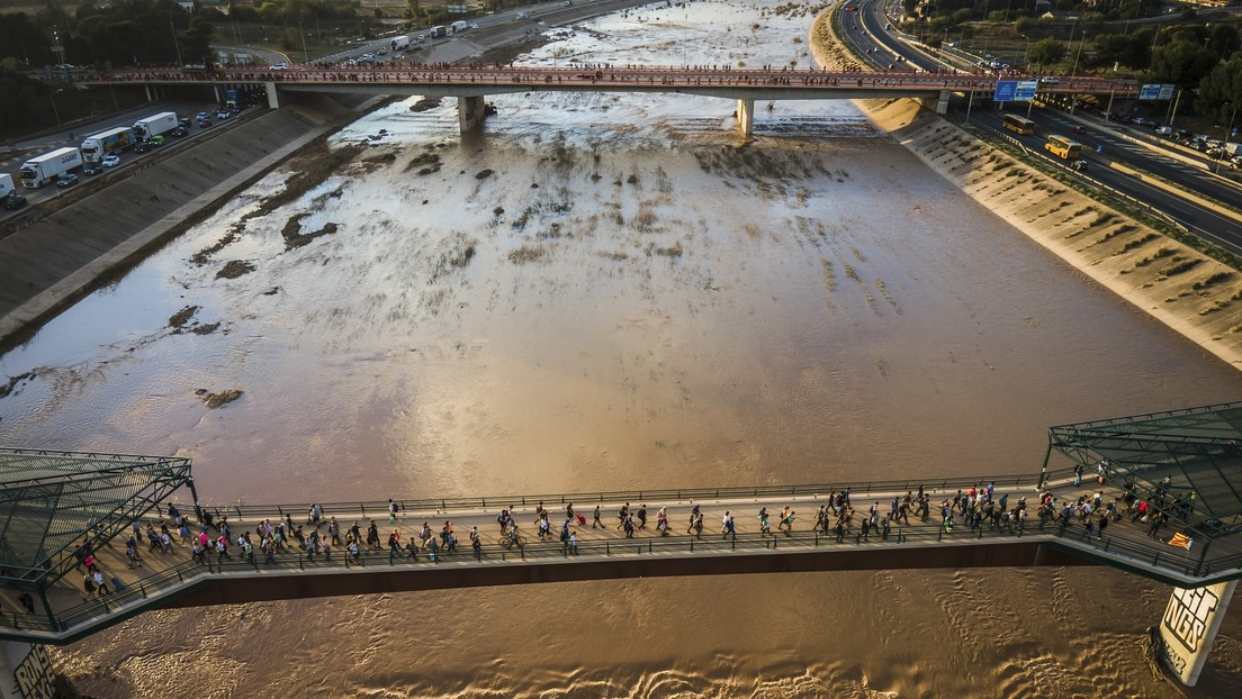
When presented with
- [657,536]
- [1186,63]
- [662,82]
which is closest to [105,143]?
[662,82]

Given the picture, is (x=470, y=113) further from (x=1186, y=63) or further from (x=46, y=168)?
(x=1186, y=63)

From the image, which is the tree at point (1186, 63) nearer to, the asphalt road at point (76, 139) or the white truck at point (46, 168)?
the asphalt road at point (76, 139)

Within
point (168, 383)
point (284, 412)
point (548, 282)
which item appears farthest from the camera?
point (548, 282)

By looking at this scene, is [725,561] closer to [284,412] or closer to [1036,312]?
[284,412]

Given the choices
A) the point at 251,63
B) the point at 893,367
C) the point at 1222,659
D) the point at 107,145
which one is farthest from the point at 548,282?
the point at 251,63

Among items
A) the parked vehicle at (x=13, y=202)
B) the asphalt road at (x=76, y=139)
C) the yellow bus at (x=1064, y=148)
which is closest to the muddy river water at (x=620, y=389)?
the parked vehicle at (x=13, y=202)

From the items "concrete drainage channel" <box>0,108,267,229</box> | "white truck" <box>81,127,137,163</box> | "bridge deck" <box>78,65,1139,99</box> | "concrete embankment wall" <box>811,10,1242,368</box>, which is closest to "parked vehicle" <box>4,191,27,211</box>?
"concrete drainage channel" <box>0,108,267,229</box>

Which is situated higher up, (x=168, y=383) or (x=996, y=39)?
(x=996, y=39)
